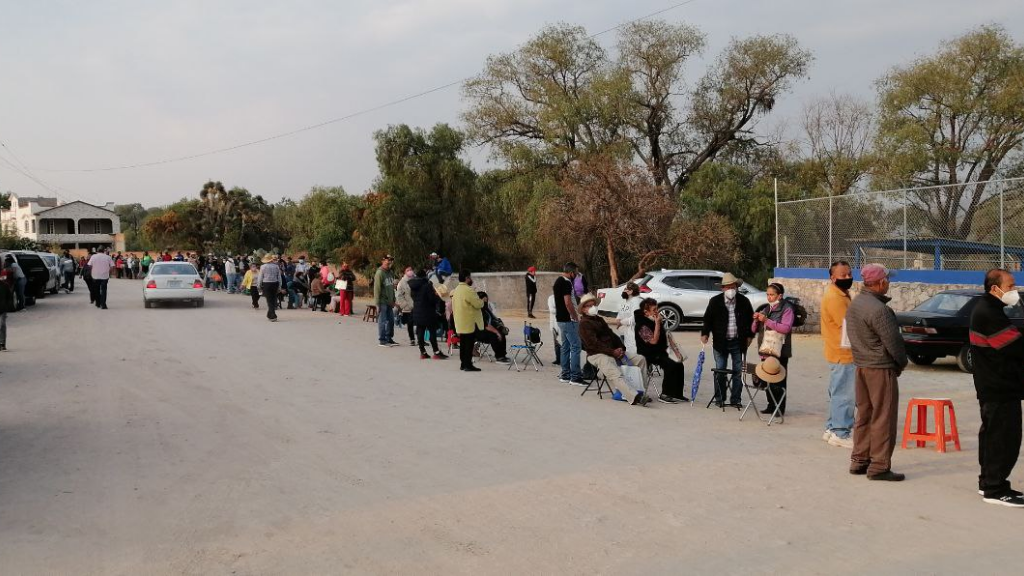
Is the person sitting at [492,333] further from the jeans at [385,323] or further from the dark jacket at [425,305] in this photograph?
the jeans at [385,323]

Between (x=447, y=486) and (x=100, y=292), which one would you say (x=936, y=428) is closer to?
(x=447, y=486)

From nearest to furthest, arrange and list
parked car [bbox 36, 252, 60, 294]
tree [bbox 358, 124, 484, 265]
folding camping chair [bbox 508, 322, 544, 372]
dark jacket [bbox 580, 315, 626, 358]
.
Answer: dark jacket [bbox 580, 315, 626, 358], folding camping chair [bbox 508, 322, 544, 372], parked car [bbox 36, 252, 60, 294], tree [bbox 358, 124, 484, 265]

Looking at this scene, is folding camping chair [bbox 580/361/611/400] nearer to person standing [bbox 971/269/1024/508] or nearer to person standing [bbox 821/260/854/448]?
person standing [bbox 821/260/854/448]

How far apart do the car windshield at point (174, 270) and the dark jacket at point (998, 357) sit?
25209 mm

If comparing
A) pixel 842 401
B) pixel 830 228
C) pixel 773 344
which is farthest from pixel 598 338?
pixel 830 228

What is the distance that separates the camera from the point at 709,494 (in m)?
6.77

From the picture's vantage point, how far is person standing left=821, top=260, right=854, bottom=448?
8.44 m

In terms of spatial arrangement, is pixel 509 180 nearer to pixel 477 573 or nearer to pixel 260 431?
pixel 260 431

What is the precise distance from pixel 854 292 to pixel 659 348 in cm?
909

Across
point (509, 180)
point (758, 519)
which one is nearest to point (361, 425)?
point (758, 519)

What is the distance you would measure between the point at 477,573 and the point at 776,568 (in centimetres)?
174

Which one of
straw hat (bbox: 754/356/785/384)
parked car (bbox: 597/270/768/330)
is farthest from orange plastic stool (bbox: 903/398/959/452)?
parked car (bbox: 597/270/768/330)

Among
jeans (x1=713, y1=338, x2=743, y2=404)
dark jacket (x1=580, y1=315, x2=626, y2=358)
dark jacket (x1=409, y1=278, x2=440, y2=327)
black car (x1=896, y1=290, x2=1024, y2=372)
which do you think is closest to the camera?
jeans (x1=713, y1=338, x2=743, y2=404)

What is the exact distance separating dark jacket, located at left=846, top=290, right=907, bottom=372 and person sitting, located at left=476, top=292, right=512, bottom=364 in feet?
27.4
